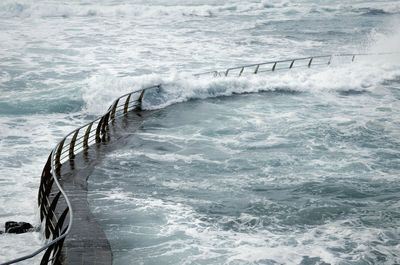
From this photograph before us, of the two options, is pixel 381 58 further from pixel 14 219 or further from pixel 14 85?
pixel 14 219

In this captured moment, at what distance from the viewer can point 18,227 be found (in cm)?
1080

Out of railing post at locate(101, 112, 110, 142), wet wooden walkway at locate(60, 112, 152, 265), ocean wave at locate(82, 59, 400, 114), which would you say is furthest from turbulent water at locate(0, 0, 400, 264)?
railing post at locate(101, 112, 110, 142)

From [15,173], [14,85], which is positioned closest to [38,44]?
[14,85]

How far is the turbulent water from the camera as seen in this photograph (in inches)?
420

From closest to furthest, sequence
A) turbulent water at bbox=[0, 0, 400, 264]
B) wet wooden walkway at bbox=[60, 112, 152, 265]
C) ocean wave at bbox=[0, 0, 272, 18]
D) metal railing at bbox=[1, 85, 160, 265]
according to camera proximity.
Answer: metal railing at bbox=[1, 85, 160, 265]
wet wooden walkway at bbox=[60, 112, 152, 265]
turbulent water at bbox=[0, 0, 400, 264]
ocean wave at bbox=[0, 0, 272, 18]

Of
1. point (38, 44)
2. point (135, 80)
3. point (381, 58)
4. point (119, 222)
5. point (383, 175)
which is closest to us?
point (119, 222)

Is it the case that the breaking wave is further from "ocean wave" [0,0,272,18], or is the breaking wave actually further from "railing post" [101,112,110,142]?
"railing post" [101,112,110,142]

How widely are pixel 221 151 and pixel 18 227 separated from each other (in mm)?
7567

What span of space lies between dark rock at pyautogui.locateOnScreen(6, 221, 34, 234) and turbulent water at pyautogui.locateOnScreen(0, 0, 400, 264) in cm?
14

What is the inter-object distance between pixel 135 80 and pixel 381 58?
17.5m

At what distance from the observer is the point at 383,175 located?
47.5 feet

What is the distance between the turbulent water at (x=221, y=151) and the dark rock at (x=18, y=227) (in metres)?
0.14

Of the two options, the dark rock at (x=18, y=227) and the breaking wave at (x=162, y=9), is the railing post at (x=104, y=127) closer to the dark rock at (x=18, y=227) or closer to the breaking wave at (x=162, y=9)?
the dark rock at (x=18, y=227)

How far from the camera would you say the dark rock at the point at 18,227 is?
10.7 metres
